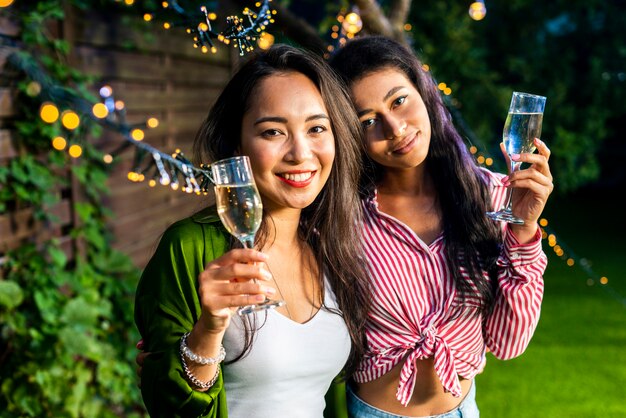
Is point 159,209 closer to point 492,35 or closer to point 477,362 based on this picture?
point 477,362

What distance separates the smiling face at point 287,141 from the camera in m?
1.83

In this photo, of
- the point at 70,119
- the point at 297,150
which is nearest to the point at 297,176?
the point at 297,150

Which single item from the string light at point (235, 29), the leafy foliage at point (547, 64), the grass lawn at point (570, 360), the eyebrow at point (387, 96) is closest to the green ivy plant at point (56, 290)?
the string light at point (235, 29)

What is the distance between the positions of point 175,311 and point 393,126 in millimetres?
828

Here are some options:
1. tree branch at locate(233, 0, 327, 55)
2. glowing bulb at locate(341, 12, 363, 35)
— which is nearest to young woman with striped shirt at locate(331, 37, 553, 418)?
glowing bulb at locate(341, 12, 363, 35)

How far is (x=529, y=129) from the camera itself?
6.38ft

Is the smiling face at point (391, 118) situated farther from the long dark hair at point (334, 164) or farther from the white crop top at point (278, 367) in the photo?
the white crop top at point (278, 367)

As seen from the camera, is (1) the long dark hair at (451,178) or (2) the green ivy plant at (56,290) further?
(2) the green ivy plant at (56,290)

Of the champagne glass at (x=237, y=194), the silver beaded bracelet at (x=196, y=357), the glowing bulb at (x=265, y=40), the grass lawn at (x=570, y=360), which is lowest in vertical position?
the grass lawn at (x=570, y=360)

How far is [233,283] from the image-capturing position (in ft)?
4.76

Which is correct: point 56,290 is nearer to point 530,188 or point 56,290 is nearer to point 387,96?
point 387,96

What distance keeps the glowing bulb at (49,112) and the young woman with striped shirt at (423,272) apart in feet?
5.11

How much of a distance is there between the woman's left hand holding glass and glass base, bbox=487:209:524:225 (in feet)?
0.08

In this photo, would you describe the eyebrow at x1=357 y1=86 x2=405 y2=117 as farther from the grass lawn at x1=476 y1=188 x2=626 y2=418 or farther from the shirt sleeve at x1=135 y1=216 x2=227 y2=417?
the grass lawn at x1=476 y1=188 x2=626 y2=418
